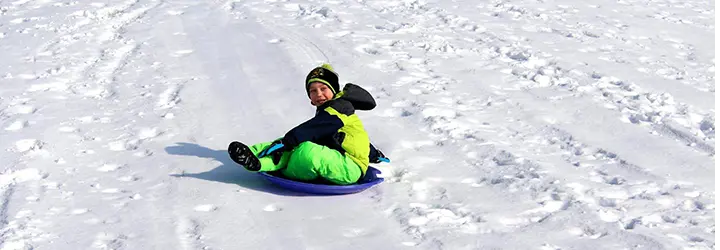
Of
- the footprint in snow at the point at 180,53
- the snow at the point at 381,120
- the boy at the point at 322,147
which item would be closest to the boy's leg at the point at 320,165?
the boy at the point at 322,147

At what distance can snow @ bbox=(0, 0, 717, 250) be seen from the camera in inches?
172

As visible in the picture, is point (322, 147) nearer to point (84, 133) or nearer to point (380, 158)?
point (380, 158)

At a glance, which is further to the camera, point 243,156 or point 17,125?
point 17,125

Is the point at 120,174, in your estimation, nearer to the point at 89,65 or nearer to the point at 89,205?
the point at 89,205

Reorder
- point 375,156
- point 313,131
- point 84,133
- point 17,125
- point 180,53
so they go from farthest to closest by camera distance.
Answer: point 180,53 < point 17,125 < point 84,133 < point 375,156 < point 313,131

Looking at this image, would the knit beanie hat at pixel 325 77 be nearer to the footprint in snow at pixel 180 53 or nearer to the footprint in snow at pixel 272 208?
the footprint in snow at pixel 272 208

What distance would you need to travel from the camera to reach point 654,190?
486 cm

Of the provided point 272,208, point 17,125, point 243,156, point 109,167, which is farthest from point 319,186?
point 17,125

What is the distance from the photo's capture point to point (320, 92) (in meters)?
4.83

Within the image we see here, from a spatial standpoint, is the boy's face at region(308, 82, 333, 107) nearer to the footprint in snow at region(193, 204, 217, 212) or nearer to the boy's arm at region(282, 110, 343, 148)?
the boy's arm at region(282, 110, 343, 148)

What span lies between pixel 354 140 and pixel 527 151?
143 centimetres

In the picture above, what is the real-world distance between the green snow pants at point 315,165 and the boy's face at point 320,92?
1.07ft

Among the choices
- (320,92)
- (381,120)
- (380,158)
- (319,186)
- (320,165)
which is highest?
(320,92)

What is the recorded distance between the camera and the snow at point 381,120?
4367mm
